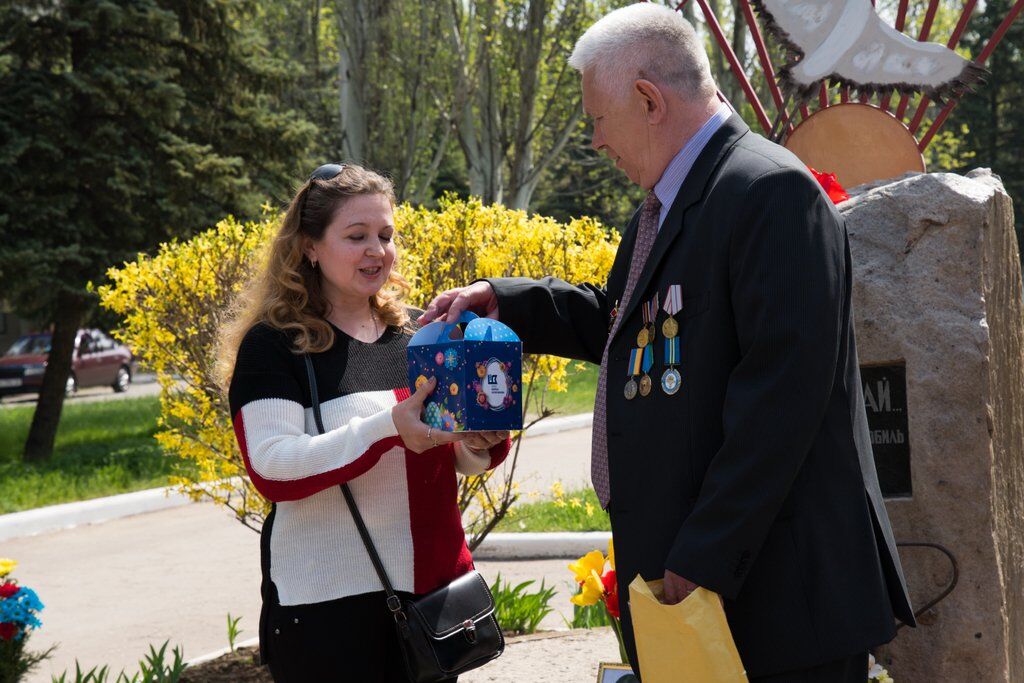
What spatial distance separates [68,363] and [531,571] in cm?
753

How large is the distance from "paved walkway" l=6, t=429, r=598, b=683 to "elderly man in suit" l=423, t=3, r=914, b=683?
8.03 ft

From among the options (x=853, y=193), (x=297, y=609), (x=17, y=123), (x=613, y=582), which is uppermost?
(x=17, y=123)

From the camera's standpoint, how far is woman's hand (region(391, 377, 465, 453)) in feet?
7.66

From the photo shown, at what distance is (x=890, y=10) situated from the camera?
21.5 m

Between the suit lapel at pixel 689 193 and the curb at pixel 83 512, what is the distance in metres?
5.95

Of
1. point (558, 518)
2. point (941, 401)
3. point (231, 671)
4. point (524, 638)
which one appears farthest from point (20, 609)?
point (558, 518)

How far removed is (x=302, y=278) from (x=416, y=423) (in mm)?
623

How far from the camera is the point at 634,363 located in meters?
2.11

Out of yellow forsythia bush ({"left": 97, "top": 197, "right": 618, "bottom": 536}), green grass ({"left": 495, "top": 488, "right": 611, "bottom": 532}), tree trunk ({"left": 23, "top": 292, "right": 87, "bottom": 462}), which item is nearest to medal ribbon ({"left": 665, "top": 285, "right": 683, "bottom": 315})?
yellow forsythia bush ({"left": 97, "top": 197, "right": 618, "bottom": 536})

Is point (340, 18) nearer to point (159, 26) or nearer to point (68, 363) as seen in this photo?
point (159, 26)

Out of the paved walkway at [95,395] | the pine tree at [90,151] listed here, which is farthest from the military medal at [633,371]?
the paved walkway at [95,395]

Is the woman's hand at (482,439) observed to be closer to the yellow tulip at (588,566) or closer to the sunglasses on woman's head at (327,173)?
the sunglasses on woman's head at (327,173)

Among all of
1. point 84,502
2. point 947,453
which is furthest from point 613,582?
point 84,502

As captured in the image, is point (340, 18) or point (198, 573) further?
point (340, 18)
